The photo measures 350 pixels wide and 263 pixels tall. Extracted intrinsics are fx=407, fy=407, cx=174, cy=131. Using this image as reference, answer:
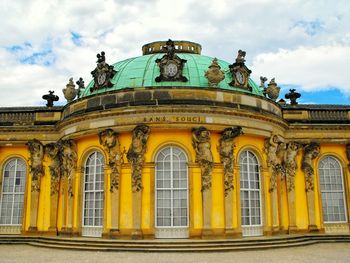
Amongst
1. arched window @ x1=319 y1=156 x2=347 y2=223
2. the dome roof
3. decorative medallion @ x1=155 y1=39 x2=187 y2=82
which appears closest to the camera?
decorative medallion @ x1=155 y1=39 x2=187 y2=82

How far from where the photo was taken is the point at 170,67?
791 inches

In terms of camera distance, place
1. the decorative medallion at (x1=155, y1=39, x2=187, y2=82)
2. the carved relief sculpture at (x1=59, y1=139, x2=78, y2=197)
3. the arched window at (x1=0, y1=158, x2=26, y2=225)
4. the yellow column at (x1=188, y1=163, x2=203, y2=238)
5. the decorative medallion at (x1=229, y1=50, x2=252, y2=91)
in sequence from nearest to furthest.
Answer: the yellow column at (x1=188, y1=163, x2=203, y2=238), the decorative medallion at (x1=155, y1=39, x2=187, y2=82), the carved relief sculpture at (x1=59, y1=139, x2=78, y2=197), the decorative medallion at (x1=229, y1=50, x2=252, y2=91), the arched window at (x1=0, y1=158, x2=26, y2=225)

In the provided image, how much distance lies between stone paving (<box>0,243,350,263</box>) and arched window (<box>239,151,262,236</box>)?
7.88 feet

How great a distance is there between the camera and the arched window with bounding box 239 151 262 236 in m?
19.2

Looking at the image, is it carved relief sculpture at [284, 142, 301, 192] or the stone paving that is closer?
the stone paving

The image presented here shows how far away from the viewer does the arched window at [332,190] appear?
74.0 feet

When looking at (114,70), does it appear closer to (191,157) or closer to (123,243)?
(191,157)

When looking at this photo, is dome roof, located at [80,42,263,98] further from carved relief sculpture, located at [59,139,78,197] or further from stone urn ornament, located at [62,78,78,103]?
carved relief sculpture, located at [59,139,78,197]

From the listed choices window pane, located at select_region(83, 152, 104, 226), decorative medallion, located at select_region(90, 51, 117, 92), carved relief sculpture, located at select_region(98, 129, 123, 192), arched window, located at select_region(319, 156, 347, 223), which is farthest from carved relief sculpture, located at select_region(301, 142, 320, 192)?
decorative medallion, located at select_region(90, 51, 117, 92)

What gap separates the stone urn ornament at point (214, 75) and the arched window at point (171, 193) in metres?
3.75

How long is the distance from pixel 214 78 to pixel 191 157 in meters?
4.10

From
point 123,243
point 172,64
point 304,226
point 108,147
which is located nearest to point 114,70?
point 172,64

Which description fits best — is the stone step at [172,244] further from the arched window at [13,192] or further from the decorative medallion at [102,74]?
the decorative medallion at [102,74]

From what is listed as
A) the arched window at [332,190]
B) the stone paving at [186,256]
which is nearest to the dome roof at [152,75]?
the arched window at [332,190]
